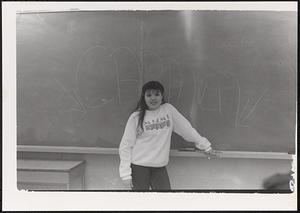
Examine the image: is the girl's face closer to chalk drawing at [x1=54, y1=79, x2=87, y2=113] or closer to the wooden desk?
chalk drawing at [x1=54, y1=79, x2=87, y2=113]

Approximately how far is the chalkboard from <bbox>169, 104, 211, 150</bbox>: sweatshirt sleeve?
2.1 inches

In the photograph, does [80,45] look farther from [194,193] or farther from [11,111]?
[194,193]

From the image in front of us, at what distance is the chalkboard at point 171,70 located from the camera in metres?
3.53

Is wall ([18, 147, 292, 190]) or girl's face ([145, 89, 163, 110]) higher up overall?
girl's face ([145, 89, 163, 110])

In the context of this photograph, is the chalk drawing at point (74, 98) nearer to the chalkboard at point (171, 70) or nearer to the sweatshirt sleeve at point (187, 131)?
the chalkboard at point (171, 70)

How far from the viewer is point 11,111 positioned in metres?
3.58

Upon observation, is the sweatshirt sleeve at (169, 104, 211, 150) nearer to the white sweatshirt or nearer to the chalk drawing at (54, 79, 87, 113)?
the white sweatshirt

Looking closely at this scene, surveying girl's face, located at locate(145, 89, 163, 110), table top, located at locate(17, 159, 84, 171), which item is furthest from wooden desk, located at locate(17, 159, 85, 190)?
girl's face, located at locate(145, 89, 163, 110)

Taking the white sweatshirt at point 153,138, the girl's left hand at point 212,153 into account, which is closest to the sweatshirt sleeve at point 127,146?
the white sweatshirt at point 153,138

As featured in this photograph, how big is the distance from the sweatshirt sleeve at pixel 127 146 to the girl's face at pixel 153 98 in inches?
7.3

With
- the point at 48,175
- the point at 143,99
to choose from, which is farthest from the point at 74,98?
Result: the point at 48,175

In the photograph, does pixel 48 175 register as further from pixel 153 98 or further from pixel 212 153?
pixel 212 153

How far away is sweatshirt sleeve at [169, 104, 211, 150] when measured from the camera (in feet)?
11.7

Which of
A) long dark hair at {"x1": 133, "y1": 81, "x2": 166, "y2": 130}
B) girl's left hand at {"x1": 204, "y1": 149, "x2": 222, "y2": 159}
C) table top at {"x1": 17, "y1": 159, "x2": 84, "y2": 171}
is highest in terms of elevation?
long dark hair at {"x1": 133, "y1": 81, "x2": 166, "y2": 130}
